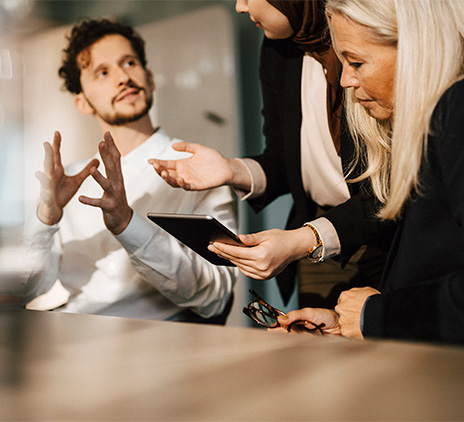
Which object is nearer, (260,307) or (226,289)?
(260,307)

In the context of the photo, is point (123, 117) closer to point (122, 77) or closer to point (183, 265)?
point (122, 77)

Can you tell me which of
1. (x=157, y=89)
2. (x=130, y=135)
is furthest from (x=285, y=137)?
(x=157, y=89)

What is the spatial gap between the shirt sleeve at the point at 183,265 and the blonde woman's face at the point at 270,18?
418 millimetres

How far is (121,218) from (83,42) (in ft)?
1.88

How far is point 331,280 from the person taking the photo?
1245 mm

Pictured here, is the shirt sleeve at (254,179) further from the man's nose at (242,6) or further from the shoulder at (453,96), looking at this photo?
the shoulder at (453,96)

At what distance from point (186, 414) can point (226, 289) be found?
1.17m

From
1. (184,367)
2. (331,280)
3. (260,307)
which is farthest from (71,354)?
(331,280)

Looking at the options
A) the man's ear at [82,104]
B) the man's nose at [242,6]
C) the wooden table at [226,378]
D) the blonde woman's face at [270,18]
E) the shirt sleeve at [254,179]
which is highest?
the man's nose at [242,6]

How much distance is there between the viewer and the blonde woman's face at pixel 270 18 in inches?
41.7

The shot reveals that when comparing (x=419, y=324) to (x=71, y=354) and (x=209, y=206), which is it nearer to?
(x=71, y=354)

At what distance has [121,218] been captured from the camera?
3.80 feet

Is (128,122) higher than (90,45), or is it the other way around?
(90,45)

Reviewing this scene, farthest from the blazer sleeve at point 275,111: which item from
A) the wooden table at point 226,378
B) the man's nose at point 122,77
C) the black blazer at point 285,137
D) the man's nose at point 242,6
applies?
the wooden table at point 226,378
